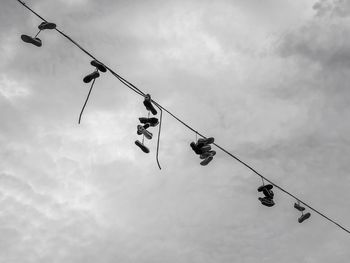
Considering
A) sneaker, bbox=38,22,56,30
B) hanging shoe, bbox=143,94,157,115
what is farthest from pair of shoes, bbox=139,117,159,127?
sneaker, bbox=38,22,56,30

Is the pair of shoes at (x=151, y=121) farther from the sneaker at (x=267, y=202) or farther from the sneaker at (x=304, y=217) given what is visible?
the sneaker at (x=304, y=217)

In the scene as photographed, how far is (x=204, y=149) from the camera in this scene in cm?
673

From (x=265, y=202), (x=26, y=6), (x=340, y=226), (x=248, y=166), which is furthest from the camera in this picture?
(x=265, y=202)

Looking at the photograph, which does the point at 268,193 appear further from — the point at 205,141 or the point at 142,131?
the point at 142,131

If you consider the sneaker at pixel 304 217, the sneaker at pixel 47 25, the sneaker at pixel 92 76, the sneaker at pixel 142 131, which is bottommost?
the sneaker at pixel 304 217

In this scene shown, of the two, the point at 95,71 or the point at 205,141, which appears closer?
the point at 95,71

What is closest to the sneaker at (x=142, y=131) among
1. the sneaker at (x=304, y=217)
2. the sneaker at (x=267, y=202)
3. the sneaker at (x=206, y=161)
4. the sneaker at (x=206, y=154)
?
the sneaker at (x=206, y=154)

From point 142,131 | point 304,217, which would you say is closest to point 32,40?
point 142,131

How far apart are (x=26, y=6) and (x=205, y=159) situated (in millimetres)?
4254

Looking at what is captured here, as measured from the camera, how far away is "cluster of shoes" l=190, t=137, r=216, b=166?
652cm

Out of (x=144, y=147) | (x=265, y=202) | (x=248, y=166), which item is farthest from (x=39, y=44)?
(x=265, y=202)

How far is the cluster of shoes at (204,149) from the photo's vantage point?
6.52 meters

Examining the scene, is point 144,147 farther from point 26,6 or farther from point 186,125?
point 26,6

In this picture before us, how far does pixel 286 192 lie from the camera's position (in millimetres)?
6137
